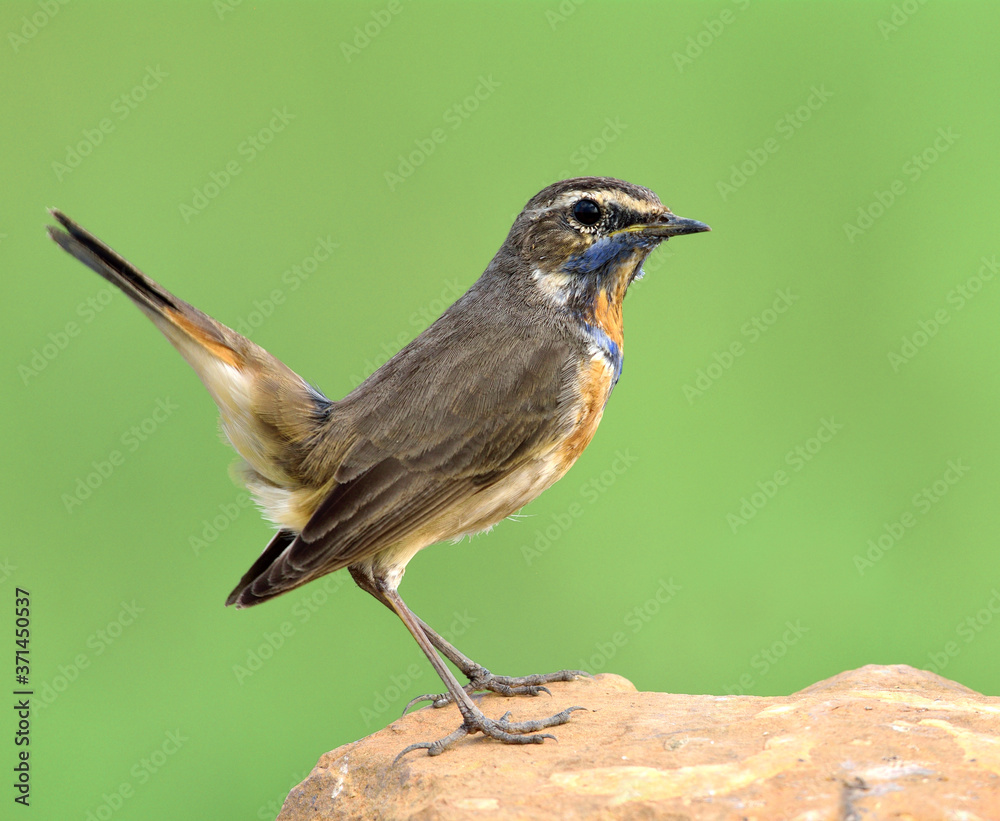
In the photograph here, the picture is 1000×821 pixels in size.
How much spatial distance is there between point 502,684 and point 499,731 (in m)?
0.89

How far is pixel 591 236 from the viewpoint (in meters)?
5.96

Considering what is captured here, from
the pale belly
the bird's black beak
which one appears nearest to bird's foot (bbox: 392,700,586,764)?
the pale belly

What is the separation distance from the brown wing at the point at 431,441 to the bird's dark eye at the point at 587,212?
68 centimetres

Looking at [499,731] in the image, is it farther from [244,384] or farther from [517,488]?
[244,384]

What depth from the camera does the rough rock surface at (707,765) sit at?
3.99m

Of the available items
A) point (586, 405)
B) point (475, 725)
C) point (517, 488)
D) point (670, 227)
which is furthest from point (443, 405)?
point (475, 725)

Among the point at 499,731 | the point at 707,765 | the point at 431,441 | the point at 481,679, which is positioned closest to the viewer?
the point at 707,765

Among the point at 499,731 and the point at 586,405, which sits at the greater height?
the point at 586,405

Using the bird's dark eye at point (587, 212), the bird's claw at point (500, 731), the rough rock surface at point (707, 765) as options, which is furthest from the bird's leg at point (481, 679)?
the bird's dark eye at point (587, 212)

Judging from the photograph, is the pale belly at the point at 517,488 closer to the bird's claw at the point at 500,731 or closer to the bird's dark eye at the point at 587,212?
the bird's dark eye at the point at 587,212

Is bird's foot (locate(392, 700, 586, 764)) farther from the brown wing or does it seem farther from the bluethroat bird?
the brown wing

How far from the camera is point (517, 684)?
6.34 metres

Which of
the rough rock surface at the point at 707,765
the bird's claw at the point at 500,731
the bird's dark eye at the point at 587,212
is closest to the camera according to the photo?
the rough rock surface at the point at 707,765

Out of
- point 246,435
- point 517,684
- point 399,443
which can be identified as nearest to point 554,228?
point 399,443
